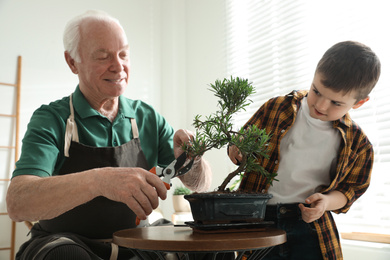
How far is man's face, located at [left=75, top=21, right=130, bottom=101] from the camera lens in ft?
5.33

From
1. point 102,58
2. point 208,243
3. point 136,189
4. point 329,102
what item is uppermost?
point 102,58

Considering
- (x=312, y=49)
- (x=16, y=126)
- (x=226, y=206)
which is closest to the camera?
(x=226, y=206)

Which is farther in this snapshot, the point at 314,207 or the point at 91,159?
the point at 91,159

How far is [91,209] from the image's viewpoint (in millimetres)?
1427

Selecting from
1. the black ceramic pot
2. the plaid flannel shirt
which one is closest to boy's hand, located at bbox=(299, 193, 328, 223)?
the plaid flannel shirt

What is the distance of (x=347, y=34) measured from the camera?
8.20 ft

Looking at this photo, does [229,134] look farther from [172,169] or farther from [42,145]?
[42,145]

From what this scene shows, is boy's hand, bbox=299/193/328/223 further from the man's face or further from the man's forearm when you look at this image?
the man's face

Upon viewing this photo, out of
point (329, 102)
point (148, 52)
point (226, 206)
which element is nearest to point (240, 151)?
point (226, 206)

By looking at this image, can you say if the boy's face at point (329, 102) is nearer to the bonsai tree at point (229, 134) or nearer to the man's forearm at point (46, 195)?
the bonsai tree at point (229, 134)

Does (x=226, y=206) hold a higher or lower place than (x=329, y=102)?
lower

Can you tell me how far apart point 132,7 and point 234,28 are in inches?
62.9

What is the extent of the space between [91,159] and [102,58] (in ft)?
1.49

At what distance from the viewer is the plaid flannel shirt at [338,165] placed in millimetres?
1298
